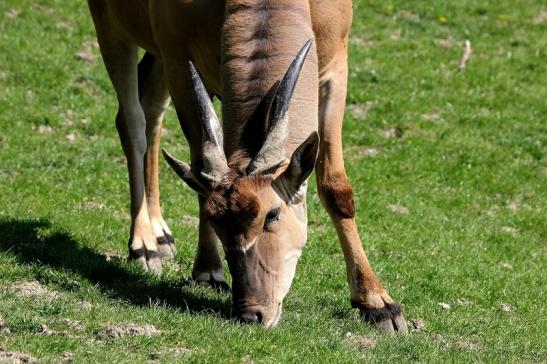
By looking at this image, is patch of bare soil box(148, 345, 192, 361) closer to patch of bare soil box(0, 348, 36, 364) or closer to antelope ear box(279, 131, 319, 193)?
patch of bare soil box(0, 348, 36, 364)

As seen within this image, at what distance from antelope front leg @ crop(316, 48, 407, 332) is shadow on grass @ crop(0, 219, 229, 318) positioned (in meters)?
0.94

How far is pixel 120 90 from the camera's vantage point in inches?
372

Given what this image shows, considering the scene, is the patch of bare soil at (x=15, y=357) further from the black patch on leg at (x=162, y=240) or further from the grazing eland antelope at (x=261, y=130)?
the black patch on leg at (x=162, y=240)

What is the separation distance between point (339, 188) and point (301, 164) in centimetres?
116

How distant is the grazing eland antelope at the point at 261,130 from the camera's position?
6355 mm

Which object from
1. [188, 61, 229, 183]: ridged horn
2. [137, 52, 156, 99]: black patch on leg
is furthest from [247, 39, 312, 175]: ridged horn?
[137, 52, 156, 99]: black patch on leg

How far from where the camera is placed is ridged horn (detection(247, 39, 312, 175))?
20.8ft

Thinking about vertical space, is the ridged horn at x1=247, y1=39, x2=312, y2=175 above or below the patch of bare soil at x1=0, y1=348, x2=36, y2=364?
above

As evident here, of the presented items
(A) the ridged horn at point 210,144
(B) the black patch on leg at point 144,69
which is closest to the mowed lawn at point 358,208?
(A) the ridged horn at point 210,144

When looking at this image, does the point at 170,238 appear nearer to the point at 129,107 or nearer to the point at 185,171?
the point at 129,107

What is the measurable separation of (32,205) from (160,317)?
12.2 feet

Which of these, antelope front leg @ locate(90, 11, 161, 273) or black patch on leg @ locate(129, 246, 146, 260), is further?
antelope front leg @ locate(90, 11, 161, 273)

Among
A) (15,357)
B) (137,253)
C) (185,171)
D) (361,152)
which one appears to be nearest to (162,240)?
(137,253)

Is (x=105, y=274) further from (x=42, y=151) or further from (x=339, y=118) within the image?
(x=42, y=151)
